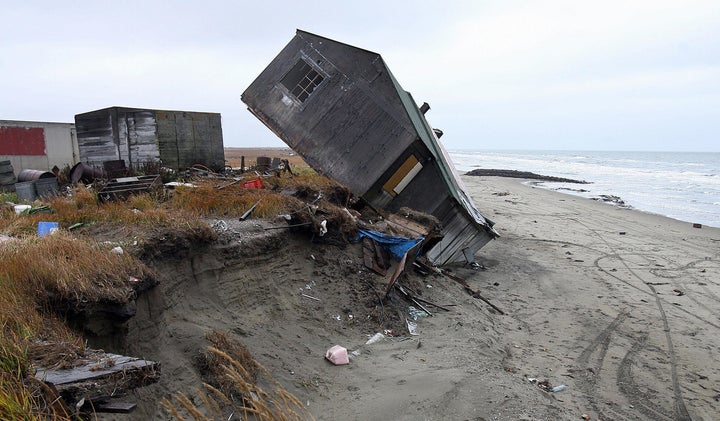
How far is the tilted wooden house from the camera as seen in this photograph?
13.5 metres

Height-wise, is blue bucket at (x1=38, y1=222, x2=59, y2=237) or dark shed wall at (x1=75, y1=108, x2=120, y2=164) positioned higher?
blue bucket at (x1=38, y1=222, x2=59, y2=237)

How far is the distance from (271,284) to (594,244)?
14.4m

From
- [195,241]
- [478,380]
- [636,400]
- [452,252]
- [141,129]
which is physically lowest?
[141,129]

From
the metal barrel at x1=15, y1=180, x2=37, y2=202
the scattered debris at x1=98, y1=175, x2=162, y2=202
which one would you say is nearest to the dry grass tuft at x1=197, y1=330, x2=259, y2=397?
the scattered debris at x1=98, y1=175, x2=162, y2=202

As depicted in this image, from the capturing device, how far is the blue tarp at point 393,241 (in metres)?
10.1

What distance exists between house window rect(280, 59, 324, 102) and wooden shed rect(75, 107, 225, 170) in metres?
3.54

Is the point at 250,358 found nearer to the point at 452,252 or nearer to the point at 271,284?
the point at 271,284

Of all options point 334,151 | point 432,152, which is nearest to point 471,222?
point 432,152

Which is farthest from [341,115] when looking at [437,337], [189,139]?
[437,337]

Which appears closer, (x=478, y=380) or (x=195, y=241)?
(x=478, y=380)

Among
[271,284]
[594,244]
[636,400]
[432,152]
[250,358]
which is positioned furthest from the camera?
[594,244]

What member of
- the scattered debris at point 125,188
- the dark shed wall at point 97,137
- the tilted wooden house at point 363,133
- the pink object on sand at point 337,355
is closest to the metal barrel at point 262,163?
the tilted wooden house at point 363,133

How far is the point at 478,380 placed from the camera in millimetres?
6336

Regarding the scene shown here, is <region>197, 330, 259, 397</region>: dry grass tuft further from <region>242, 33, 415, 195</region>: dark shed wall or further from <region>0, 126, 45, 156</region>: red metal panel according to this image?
<region>0, 126, 45, 156</region>: red metal panel
